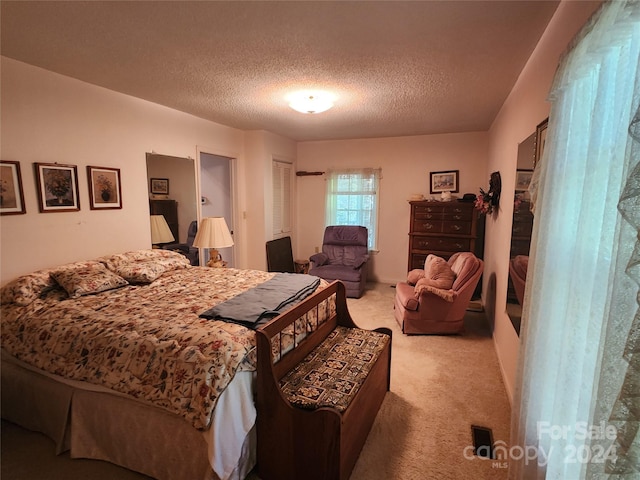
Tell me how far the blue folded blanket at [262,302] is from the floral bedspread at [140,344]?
0.08 m

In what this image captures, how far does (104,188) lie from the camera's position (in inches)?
121

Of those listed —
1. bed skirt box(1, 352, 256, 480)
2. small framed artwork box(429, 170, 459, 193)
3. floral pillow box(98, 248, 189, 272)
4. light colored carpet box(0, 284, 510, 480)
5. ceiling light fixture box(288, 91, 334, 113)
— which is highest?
ceiling light fixture box(288, 91, 334, 113)

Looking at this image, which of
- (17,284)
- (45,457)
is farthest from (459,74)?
(45,457)

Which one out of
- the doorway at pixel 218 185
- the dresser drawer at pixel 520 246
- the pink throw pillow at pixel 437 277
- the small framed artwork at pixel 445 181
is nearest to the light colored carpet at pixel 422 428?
the pink throw pillow at pixel 437 277

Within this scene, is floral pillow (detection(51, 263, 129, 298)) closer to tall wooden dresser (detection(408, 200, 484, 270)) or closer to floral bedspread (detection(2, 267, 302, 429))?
floral bedspread (detection(2, 267, 302, 429))

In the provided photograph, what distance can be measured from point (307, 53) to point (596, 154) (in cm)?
189

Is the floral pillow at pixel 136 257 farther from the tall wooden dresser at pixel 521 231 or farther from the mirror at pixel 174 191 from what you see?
the tall wooden dresser at pixel 521 231

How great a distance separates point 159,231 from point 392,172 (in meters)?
3.73

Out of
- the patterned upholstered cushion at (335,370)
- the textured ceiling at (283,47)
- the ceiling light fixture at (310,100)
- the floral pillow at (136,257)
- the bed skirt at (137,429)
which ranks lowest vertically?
the bed skirt at (137,429)

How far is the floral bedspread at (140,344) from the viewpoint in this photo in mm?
1583

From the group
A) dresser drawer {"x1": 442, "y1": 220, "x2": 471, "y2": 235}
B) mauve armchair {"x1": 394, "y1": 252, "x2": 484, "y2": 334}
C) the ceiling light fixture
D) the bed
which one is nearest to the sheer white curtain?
the bed

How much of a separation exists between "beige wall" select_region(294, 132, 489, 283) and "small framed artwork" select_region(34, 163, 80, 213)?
3764 millimetres

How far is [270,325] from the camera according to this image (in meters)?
1.68

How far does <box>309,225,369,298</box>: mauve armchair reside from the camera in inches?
191
